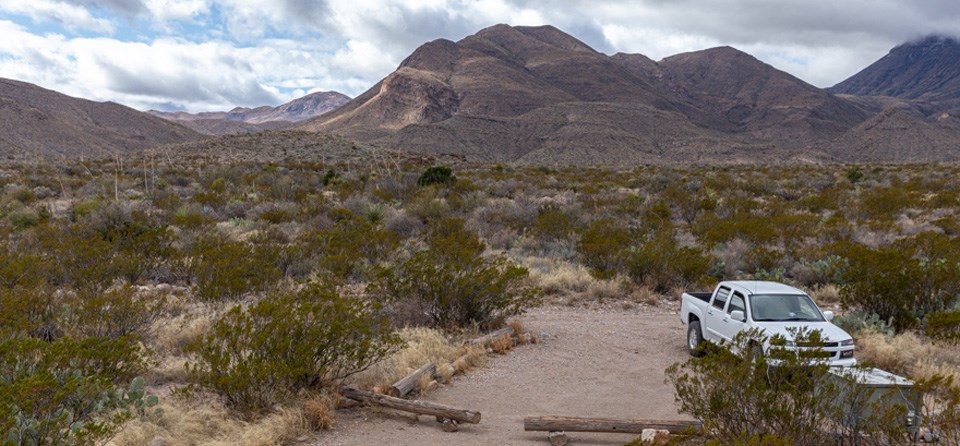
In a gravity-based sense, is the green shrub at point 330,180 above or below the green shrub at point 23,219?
above

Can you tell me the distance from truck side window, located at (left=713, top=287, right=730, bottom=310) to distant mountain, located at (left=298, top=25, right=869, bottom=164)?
72797 millimetres

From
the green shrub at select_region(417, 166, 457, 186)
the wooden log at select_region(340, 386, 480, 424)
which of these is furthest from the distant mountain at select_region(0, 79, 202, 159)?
the wooden log at select_region(340, 386, 480, 424)

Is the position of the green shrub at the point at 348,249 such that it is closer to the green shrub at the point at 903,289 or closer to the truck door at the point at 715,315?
the truck door at the point at 715,315

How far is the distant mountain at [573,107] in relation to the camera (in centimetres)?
9556

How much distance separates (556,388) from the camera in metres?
8.07

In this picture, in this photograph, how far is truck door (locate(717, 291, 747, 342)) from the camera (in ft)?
27.0

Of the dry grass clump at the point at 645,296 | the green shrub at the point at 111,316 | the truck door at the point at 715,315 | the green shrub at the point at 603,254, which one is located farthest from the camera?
the green shrub at the point at 603,254

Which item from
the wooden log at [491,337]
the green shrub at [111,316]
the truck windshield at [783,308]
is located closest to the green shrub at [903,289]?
the truck windshield at [783,308]

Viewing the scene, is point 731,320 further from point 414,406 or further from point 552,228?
point 552,228

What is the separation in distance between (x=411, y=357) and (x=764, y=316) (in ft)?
15.8

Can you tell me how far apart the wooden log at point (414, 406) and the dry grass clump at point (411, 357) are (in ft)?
1.40

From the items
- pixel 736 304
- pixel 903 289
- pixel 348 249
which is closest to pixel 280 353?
pixel 736 304

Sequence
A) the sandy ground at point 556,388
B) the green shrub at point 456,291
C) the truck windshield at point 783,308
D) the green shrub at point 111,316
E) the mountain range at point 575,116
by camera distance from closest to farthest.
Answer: the sandy ground at point 556,388 → the green shrub at point 111,316 → the truck windshield at point 783,308 → the green shrub at point 456,291 → the mountain range at point 575,116

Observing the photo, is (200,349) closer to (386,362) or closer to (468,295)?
(386,362)
